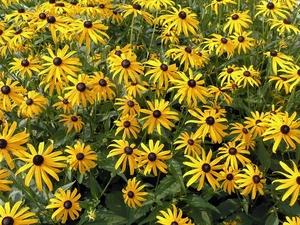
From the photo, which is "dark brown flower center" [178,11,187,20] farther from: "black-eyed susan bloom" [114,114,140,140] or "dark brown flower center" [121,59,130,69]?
"black-eyed susan bloom" [114,114,140,140]

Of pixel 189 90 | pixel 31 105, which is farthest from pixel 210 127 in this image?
pixel 31 105

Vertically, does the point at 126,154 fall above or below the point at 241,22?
below

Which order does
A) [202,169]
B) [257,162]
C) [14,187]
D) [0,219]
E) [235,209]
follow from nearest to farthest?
[0,219], [202,169], [14,187], [235,209], [257,162]

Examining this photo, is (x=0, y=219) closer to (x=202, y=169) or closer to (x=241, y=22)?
(x=202, y=169)

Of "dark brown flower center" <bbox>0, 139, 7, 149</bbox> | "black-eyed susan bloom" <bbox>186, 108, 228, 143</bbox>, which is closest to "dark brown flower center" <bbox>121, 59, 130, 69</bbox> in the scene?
"black-eyed susan bloom" <bbox>186, 108, 228, 143</bbox>

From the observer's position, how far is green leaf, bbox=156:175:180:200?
8.00 feet

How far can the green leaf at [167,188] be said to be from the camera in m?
2.44

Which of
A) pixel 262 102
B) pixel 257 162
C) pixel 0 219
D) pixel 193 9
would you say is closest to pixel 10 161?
pixel 0 219

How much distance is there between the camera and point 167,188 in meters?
2.47

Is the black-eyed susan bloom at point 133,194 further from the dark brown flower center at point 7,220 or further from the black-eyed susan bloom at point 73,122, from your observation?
the dark brown flower center at point 7,220

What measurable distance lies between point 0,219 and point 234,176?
1273mm

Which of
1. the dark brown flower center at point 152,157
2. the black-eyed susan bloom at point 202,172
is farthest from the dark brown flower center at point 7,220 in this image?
the black-eyed susan bloom at point 202,172

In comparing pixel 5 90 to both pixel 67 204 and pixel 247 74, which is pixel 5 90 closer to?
pixel 67 204

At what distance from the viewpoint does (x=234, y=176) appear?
7.79ft
